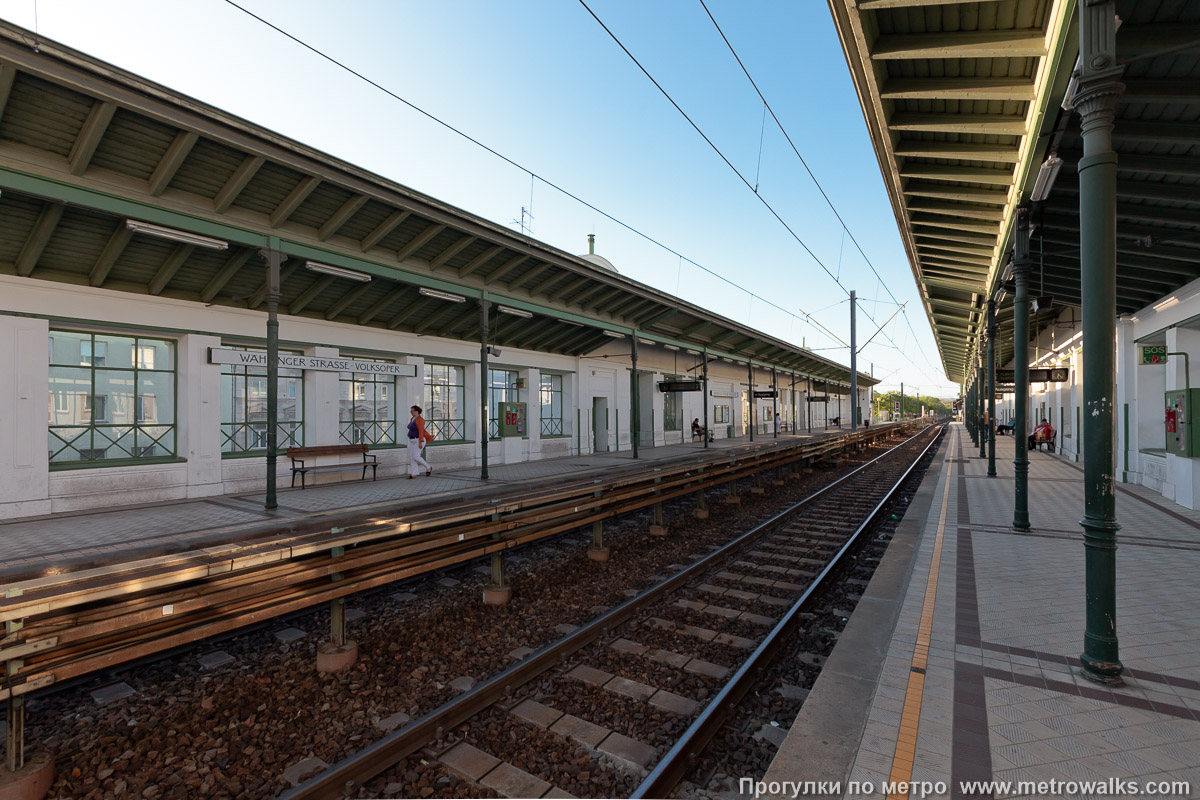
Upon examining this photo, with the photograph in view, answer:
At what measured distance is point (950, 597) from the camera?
5.85 m

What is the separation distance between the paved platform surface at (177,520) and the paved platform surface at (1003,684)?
5749 millimetres

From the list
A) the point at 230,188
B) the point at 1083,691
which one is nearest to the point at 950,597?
the point at 1083,691

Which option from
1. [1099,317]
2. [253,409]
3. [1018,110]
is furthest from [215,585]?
[253,409]

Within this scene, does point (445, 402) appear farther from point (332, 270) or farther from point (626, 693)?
point (626, 693)

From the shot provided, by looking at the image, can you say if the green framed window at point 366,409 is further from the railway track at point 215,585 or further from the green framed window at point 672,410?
the green framed window at point 672,410

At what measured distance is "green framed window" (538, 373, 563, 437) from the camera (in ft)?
69.0

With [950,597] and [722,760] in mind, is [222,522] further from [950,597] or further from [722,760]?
[950,597]

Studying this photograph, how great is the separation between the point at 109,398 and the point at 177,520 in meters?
3.69

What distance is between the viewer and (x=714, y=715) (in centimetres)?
375

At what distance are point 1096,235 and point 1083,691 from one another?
10.6 ft

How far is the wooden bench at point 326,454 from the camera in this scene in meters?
12.9

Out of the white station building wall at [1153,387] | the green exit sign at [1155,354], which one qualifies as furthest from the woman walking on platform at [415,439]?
the green exit sign at [1155,354]

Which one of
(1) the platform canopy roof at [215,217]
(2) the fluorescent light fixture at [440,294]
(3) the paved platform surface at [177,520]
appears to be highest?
(1) the platform canopy roof at [215,217]

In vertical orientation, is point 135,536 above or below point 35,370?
below
